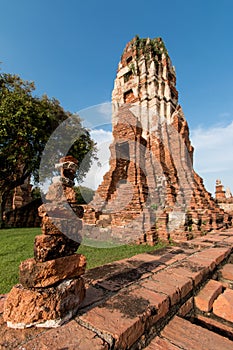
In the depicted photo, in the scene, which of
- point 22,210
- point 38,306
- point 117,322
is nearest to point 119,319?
point 117,322

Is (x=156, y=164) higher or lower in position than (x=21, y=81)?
lower

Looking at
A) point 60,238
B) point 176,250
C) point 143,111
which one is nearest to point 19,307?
point 60,238

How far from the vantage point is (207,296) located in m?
1.74

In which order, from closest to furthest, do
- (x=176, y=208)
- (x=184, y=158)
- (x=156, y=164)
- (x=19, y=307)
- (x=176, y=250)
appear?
1. (x=19, y=307)
2. (x=176, y=250)
3. (x=176, y=208)
4. (x=156, y=164)
5. (x=184, y=158)

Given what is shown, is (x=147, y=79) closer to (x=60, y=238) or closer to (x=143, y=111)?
(x=143, y=111)

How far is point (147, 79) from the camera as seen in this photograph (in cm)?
1311

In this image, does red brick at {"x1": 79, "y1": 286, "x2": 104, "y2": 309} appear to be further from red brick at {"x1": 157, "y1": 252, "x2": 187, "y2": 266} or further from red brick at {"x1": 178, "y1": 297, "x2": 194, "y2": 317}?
red brick at {"x1": 157, "y1": 252, "x2": 187, "y2": 266}

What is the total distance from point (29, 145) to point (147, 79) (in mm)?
9397

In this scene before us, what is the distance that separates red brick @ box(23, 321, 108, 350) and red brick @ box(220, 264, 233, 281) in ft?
6.42

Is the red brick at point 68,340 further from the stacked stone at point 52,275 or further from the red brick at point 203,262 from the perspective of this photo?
the red brick at point 203,262

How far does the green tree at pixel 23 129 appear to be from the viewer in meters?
9.85

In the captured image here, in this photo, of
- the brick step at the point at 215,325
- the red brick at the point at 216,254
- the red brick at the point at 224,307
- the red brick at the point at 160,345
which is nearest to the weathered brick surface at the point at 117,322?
the red brick at the point at 160,345

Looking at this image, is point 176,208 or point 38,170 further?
point 38,170

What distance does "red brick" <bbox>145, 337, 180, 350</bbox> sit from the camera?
3.73ft
